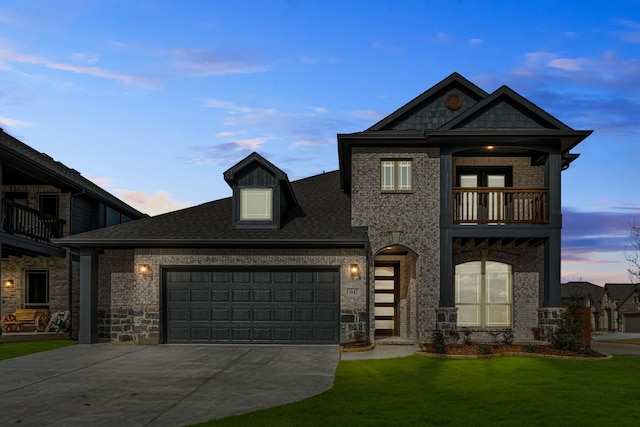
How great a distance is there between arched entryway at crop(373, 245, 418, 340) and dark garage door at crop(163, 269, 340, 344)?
7.10 ft

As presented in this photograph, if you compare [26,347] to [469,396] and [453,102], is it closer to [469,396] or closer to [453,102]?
[469,396]

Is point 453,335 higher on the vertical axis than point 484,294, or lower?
lower

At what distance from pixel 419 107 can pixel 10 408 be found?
47.9ft

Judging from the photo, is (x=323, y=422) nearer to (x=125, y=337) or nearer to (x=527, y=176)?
(x=125, y=337)

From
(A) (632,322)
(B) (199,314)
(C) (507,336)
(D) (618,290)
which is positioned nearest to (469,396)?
(C) (507,336)

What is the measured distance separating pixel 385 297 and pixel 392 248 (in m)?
2.52

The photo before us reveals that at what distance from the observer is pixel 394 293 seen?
21484 millimetres

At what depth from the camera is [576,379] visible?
41.1ft

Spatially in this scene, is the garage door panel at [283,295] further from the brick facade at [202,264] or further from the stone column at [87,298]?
the stone column at [87,298]

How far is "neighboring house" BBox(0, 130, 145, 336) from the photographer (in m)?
22.4

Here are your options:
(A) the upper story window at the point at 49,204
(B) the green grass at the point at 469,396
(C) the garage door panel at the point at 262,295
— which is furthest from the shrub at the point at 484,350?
(A) the upper story window at the point at 49,204

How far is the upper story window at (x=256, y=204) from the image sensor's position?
20141 millimetres

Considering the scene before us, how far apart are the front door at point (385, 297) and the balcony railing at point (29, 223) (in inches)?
512

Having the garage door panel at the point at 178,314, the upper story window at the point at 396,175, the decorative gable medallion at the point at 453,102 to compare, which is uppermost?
the decorative gable medallion at the point at 453,102
